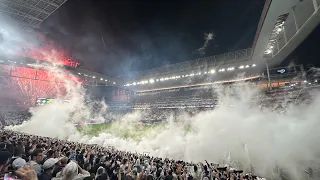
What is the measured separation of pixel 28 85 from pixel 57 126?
17.3 metres

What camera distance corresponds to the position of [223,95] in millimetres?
27641

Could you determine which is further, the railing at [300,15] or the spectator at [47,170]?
the railing at [300,15]

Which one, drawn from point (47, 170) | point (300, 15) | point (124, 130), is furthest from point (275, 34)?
point (124, 130)

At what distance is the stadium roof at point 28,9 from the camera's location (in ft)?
46.7

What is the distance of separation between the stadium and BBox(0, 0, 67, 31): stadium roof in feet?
0.32

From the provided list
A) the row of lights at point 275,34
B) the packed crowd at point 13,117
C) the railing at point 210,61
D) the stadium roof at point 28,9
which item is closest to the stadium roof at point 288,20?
the row of lights at point 275,34

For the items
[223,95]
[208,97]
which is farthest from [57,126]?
[223,95]

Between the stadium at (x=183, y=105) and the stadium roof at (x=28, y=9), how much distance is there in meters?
0.10

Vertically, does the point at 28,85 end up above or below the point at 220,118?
above

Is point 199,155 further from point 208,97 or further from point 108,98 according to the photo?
point 108,98

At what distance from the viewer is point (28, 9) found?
15.1 m

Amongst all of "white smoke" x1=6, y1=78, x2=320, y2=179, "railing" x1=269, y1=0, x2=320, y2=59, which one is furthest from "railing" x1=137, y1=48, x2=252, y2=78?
"railing" x1=269, y1=0, x2=320, y2=59

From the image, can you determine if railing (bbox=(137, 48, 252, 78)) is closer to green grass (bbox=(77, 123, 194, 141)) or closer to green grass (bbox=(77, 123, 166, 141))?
green grass (bbox=(77, 123, 194, 141))

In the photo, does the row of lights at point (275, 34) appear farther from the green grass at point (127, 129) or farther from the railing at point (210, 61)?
the green grass at point (127, 129)
